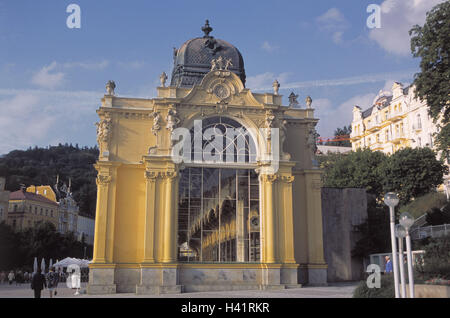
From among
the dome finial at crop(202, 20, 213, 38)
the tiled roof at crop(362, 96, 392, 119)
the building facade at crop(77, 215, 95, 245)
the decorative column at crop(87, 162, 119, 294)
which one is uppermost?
the tiled roof at crop(362, 96, 392, 119)

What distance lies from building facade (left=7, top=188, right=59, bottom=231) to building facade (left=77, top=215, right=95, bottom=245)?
16.8 metres

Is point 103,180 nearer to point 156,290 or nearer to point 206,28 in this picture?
point 156,290

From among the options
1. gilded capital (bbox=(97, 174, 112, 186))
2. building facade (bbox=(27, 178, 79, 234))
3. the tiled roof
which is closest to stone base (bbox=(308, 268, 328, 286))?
gilded capital (bbox=(97, 174, 112, 186))

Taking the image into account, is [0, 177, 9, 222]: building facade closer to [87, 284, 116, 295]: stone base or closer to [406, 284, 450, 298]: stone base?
[87, 284, 116, 295]: stone base

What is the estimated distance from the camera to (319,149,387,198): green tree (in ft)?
176

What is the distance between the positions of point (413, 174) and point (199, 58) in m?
27.9

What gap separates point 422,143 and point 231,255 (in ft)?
157

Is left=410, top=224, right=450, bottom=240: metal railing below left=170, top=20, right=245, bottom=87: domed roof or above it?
below

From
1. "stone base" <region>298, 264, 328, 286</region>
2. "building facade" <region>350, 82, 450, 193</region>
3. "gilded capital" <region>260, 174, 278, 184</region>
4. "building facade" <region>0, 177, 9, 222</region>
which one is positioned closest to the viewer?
"gilded capital" <region>260, 174, 278, 184</region>

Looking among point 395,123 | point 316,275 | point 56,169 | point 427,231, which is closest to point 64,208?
point 56,169

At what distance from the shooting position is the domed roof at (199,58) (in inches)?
1384

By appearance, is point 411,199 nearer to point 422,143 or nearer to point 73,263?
point 422,143

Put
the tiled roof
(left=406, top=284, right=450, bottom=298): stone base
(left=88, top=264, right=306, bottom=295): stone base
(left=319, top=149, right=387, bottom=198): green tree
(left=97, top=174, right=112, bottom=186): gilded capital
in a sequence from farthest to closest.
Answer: the tiled roof → (left=319, top=149, right=387, bottom=198): green tree → (left=97, top=174, right=112, bottom=186): gilded capital → (left=88, top=264, right=306, bottom=295): stone base → (left=406, top=284, right=450, bottom=298): stone base

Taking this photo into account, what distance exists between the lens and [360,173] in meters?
54.2
